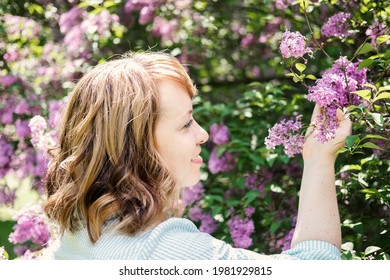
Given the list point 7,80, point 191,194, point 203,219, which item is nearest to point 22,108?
point 7,80

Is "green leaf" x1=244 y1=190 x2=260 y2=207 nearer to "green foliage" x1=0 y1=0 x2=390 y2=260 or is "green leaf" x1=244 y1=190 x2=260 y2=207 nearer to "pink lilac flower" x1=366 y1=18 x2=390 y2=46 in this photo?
"green foliage" x1=0 y1=0 x2=390 y2=260

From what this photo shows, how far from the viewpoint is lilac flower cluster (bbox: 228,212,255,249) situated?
8.96ft

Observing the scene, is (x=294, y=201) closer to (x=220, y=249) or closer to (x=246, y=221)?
(x=246, y=221)

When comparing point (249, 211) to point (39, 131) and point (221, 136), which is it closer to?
point (221, 136)

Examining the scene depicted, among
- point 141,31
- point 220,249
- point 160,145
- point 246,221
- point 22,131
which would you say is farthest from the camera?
point 141,31

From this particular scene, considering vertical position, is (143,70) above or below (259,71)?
above

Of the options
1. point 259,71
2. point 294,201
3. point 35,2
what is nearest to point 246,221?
point 294,201

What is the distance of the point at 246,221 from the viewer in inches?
111

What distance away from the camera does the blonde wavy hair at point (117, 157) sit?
5.65 ft

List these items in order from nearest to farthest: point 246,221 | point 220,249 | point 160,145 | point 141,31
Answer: point 220,249, point 160,145, point 246,221, point 141,31

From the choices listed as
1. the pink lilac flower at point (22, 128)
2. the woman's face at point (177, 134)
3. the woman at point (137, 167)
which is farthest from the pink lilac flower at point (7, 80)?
the woman's face at point (177, 134)

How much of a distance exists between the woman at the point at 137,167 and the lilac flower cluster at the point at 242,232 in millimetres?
877

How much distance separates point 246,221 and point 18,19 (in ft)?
6.18
